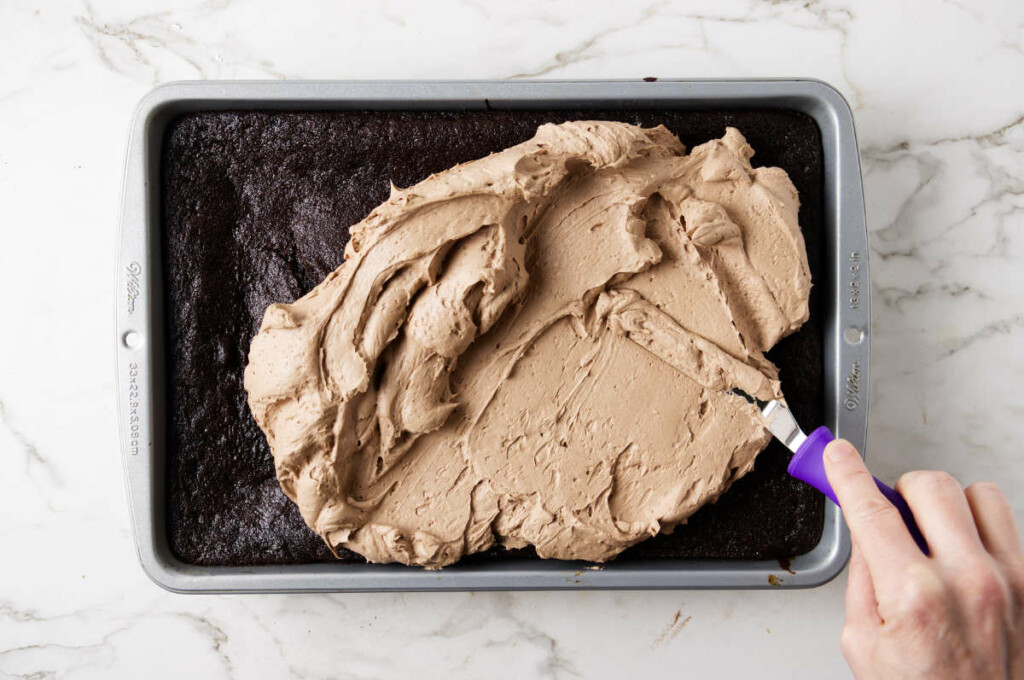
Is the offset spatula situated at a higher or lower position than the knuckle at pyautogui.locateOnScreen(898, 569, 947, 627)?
lower

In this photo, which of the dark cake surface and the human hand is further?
the dark cake surface

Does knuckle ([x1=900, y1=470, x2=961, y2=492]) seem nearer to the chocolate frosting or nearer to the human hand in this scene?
the human hand

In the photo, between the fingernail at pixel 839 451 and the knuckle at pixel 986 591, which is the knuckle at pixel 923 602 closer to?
the knuckle at pixel 986 591

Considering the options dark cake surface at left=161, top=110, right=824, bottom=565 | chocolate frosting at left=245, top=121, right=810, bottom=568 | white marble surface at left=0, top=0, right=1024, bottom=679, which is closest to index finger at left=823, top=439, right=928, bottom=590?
chocolate frosting at left=245, top=121, right=810, bottom=568

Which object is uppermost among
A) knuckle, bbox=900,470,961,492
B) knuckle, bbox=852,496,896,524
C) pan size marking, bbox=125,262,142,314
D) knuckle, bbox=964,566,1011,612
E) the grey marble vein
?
pan size marking, bbox=125,262,142,314

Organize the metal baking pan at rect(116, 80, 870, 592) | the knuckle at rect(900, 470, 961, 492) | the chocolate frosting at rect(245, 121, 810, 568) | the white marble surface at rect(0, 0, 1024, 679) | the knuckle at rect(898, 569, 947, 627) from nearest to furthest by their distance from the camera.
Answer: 1. the knuckle at rect(898, 569, 947, 627)
2. the knuckle at rect(900, 470, 961, 492)
3. the chocolate frosting at rect(245, 121, 810, 568)
4. the metal baking pan at rect(116, 80, 870, 592)
5. the white marble surface at rect(0, 0, 1024, 679)

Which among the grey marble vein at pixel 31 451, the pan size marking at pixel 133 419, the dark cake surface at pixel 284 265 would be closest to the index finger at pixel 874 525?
the dark cake surface at pixel 284 265
